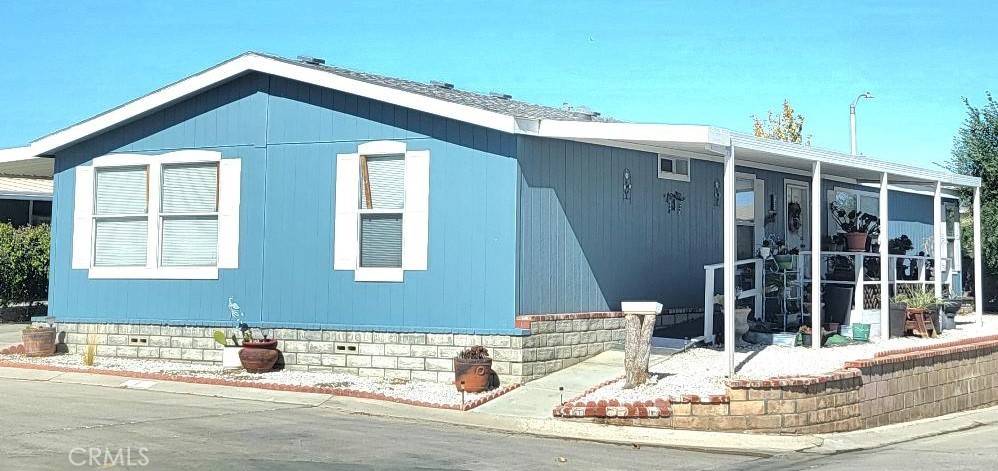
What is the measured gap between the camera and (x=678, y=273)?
53.2 ft

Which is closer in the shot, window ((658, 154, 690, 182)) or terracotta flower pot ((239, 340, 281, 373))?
terracotta flower pot ((239, 340, 281, 373))

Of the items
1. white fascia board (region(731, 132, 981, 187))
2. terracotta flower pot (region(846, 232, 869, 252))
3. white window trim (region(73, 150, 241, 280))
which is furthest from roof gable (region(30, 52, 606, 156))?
terracotta flower pot (region(846, 232, 869, 252))

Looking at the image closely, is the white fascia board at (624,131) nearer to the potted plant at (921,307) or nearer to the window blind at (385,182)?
the window blind at (385,182)

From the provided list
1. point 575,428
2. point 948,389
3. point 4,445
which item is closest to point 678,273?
point 948,389

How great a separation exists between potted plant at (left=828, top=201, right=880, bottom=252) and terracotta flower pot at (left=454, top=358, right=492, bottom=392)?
309 inches

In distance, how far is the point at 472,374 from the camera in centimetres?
1227

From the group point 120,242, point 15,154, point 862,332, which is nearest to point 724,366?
point 862,332

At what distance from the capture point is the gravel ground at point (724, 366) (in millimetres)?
11498

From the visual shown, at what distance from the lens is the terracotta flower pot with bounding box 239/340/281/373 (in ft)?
45.3

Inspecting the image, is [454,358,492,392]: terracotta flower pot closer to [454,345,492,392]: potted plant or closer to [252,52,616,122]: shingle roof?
[454,345,492,392]: potted plant

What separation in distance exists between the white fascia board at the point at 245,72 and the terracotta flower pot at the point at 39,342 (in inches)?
113

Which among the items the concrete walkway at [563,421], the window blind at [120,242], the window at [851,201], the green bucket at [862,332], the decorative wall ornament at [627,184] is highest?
the window at [851,201]

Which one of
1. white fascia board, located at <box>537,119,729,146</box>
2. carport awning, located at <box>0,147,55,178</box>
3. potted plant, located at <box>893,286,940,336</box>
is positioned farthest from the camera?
carport awning, located at <box>0,147,55,178</box>

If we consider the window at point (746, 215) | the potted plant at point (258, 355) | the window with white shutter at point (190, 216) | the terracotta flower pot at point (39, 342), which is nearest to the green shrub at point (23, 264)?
the terracotta flower pot at point (39, 342)
